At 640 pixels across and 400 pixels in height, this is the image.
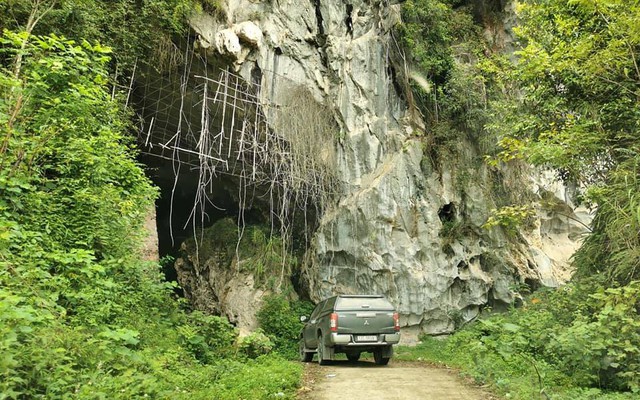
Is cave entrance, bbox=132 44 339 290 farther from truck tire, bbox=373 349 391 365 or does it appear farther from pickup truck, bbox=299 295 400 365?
truck tire, bbox=373 349 391 365

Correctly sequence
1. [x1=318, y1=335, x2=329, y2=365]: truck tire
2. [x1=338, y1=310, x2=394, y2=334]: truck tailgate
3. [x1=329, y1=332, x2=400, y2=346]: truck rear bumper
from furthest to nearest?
[x1=318, y1=335, x2=329, y2=365]: truck tire → [x1=338, y1=310, x2=394, y2=334]: truck tailgate → [x1=329, y1=332, x2=400, y2=346]: truck rear bumper

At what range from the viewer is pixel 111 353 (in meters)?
5.09

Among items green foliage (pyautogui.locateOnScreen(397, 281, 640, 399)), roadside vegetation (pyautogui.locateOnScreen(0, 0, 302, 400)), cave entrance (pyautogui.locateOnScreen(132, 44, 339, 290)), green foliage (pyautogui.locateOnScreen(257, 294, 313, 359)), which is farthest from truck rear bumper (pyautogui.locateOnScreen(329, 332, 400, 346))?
green foliage (pyautogui.locateOnScreen(257, 294, 313, 359))

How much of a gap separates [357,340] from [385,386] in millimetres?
2949

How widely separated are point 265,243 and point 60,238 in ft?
35.0

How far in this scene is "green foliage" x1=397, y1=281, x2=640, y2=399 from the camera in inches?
251

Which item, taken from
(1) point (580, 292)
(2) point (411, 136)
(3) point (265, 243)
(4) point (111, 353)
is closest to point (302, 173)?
(3) point (265, 243)

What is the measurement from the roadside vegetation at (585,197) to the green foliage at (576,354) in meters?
0.02

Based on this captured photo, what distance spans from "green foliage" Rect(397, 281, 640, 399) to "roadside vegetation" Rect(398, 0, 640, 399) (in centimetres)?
2

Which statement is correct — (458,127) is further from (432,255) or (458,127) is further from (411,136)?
(432,255)

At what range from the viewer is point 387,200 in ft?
53.7

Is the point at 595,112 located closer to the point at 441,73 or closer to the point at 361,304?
the point at 361,304

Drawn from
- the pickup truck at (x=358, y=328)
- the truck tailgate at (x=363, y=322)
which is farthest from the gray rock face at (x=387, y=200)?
the truck tailgate at (x=363, y=322)

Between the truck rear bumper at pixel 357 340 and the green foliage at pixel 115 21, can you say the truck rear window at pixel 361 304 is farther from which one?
the green foliage at pixel 115 21
